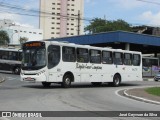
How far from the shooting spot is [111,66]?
3180cm

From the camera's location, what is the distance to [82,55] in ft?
94.3

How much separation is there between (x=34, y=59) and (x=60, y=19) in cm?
12573

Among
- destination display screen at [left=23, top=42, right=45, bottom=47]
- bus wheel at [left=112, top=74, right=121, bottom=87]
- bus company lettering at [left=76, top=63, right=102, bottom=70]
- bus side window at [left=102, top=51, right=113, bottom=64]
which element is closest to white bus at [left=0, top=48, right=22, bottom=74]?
bus wheel at [left=112, top=74, right=121, bottom=87]

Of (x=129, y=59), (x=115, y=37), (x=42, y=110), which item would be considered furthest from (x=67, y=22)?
(x=42, y=110)

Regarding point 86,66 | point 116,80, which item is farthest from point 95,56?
point 116,80

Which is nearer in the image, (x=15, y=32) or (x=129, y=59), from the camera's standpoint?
(x=129, y=59)

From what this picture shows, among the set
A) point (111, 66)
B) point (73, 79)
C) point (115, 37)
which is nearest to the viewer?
point (73, 79)

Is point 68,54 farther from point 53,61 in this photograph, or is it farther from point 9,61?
point 9,61

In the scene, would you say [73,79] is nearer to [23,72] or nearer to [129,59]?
[23,72]

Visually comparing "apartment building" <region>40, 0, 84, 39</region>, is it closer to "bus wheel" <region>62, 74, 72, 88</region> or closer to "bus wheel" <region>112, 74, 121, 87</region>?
"bus wheel" <region>112, 74, 121, 87</region>

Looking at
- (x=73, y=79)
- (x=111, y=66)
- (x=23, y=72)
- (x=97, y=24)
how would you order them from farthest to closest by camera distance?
1. (x=97, y=24)
2. (x=111, y=66)
3. (x=73, y=79)
4. (x=23, y=72)

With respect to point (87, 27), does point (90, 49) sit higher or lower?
lower

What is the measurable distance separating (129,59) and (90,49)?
5.83 metres

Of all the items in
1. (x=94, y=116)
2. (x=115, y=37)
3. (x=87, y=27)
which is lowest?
(x=94, y=116)
